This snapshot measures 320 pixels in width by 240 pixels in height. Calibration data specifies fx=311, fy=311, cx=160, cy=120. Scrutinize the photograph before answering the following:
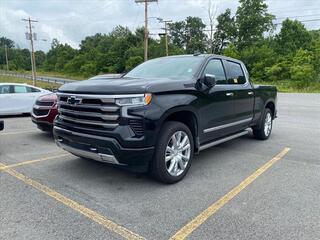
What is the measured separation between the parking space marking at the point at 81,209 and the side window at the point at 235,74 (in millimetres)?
3533

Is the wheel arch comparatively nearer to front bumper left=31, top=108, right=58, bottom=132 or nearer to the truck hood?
the truck hood

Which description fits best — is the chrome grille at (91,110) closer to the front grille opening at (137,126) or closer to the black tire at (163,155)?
the front grille opening at (137,126)

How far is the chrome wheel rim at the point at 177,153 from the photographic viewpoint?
431 centimetres

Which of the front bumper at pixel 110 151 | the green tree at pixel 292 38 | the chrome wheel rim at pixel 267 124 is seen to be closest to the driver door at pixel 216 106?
the front bumper at pixel 110 151

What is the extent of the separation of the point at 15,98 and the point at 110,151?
29.4 ft

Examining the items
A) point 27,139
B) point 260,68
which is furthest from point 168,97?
point 260,68

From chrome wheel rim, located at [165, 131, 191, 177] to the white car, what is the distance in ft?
29.1

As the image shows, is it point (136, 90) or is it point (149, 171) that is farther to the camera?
point (149, 171)

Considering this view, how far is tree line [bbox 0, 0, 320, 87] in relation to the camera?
45156 mm

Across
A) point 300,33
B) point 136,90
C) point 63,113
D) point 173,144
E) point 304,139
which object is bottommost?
point 304,139

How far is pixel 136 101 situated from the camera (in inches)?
153

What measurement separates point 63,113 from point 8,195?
4.31ft

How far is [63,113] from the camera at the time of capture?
14.8ft

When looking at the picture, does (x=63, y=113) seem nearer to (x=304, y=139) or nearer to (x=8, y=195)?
(x=8, y=195)
